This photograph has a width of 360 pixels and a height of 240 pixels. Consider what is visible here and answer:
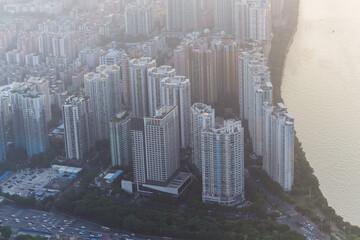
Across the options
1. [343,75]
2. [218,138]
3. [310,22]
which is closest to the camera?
[218,138]

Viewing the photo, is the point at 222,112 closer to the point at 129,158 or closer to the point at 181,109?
the point at 181,109

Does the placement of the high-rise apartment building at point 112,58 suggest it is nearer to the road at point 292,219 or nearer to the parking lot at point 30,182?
the parking lot at point 30,182

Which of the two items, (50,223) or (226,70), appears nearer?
(50,223)

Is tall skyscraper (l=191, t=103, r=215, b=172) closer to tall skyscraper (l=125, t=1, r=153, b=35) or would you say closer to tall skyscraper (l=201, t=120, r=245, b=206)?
tall skyscraper (l=201, t=120, r=245, b=206)

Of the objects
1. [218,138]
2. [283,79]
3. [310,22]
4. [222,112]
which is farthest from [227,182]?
[310,22]

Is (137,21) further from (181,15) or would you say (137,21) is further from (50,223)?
(50,223)

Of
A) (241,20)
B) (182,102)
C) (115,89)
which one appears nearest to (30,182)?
(115,89)

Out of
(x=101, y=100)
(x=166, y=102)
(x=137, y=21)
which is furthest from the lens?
(x=137, y=21)
